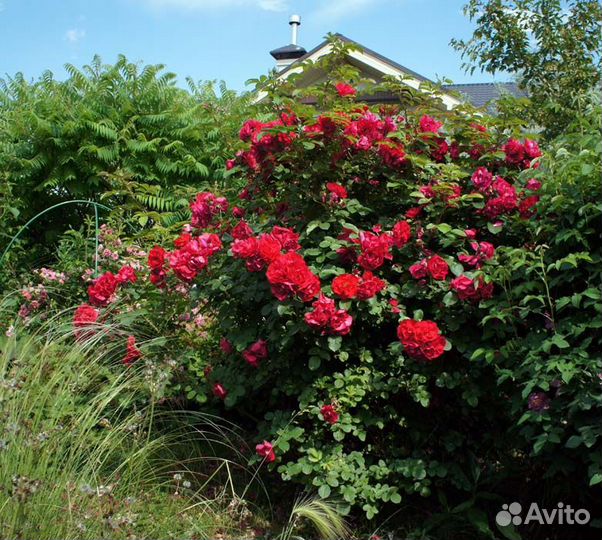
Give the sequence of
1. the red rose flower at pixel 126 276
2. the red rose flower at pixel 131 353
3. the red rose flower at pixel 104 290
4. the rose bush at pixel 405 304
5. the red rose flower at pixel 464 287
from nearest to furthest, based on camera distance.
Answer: the rose bush at pixel 405 304 → the red rose flower at pixel 464 287 → the red rose flower at pixel 131 353 → the red rose flower at pixel 104 290 → the red rose flower at pixel 126 276

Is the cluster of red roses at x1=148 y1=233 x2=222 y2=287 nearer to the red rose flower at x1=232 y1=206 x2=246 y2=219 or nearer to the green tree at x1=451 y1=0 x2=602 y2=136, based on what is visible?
the red rose flower at x1=232 y1=206 x2=246 y2=219

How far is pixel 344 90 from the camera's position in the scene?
3570 millimetres

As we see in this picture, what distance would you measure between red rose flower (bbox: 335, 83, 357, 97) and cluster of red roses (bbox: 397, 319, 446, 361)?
4.21 feet

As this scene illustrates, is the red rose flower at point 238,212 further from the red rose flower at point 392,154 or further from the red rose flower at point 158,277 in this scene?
the red rose flower at point 392,154

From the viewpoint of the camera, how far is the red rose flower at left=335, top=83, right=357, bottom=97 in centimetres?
357

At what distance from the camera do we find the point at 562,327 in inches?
107

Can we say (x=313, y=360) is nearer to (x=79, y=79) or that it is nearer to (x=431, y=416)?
(x=431, y=416)

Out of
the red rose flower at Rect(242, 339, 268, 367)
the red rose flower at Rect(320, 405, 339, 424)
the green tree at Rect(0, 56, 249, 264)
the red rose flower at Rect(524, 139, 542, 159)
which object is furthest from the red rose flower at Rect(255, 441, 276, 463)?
the green tree at Rect(0, 56, 249, 264)

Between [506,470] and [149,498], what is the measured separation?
1.57m

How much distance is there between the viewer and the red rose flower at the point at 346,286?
2.96 metres

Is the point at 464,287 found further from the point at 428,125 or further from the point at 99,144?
the point at 99,144

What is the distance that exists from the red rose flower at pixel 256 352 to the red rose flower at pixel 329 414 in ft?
1.26

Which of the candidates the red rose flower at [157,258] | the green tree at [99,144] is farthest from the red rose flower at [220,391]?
the green tree at [99,144]

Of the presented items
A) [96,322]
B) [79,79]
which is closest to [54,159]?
[79,79]
